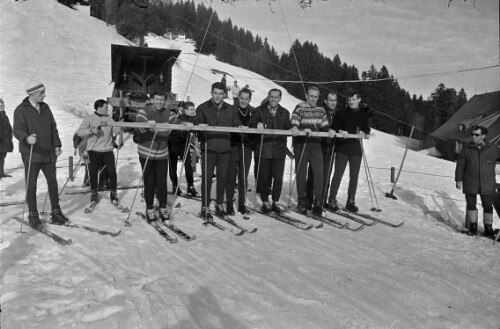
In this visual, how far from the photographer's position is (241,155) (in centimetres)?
695

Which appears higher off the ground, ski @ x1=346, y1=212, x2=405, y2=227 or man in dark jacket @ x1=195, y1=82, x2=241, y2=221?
man in dark jacket @ x1=195, y1=82, x2=241, y2=221

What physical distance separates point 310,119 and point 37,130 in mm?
4299

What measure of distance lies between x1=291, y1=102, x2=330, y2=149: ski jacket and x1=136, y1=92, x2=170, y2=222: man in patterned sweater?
2.25 meters

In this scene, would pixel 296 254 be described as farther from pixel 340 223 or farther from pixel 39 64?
pixel 39 64

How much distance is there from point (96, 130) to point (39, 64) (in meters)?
28.8

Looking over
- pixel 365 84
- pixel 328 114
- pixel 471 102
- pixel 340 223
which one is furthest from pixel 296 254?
pixel 365 84

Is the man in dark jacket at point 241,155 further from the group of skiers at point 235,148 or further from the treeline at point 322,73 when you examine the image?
the treeline at point 322,73

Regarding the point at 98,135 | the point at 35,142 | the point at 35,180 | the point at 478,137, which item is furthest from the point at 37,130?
the point at 478,137

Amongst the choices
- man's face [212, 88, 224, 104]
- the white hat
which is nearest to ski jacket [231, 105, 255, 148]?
man's face [212, 88, 224, 104]

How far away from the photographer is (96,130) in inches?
256

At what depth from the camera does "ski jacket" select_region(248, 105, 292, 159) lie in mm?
6938

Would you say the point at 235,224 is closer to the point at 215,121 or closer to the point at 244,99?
the point at 215,121

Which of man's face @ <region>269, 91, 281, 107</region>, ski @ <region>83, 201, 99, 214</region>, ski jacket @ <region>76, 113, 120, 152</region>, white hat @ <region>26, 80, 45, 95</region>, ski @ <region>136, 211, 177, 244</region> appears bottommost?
ski @ <region>83, 201, 99, 214</region>

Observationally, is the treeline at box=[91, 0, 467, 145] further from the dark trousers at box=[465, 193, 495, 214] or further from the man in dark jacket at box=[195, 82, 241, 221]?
the dark trousers at box=[465, 193, 495, 214]
